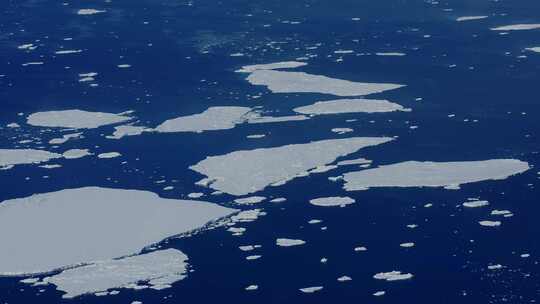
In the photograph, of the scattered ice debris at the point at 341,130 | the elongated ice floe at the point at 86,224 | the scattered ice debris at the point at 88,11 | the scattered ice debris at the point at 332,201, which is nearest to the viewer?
the elongated ice floe at the point at 86,224

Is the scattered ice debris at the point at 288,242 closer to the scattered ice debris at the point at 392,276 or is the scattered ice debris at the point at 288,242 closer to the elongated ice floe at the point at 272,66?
the scattered ice debris at the point at 392,276

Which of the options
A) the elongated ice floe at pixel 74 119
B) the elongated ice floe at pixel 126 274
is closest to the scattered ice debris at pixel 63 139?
the elongated ice floe at pixel 74 119

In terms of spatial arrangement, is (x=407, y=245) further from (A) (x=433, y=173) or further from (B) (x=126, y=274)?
(B) (x=126, y=274)

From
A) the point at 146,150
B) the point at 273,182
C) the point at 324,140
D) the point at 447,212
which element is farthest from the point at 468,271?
the point at 146,150

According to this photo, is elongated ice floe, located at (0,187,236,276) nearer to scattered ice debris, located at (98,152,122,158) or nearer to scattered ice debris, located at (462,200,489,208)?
scattered ice debris, located at (98,152,122,158)

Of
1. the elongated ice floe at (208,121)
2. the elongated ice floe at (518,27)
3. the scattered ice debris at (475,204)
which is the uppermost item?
the scattered ice debris at (475,204)

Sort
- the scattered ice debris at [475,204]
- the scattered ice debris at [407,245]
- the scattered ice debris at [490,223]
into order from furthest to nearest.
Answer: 1. the scattered ice debris at [475,204]
2. the scattered ice debris at [490,223]
3. the scattered ice debris at [407,245]

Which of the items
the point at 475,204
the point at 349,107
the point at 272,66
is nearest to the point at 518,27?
the point at 272,66
